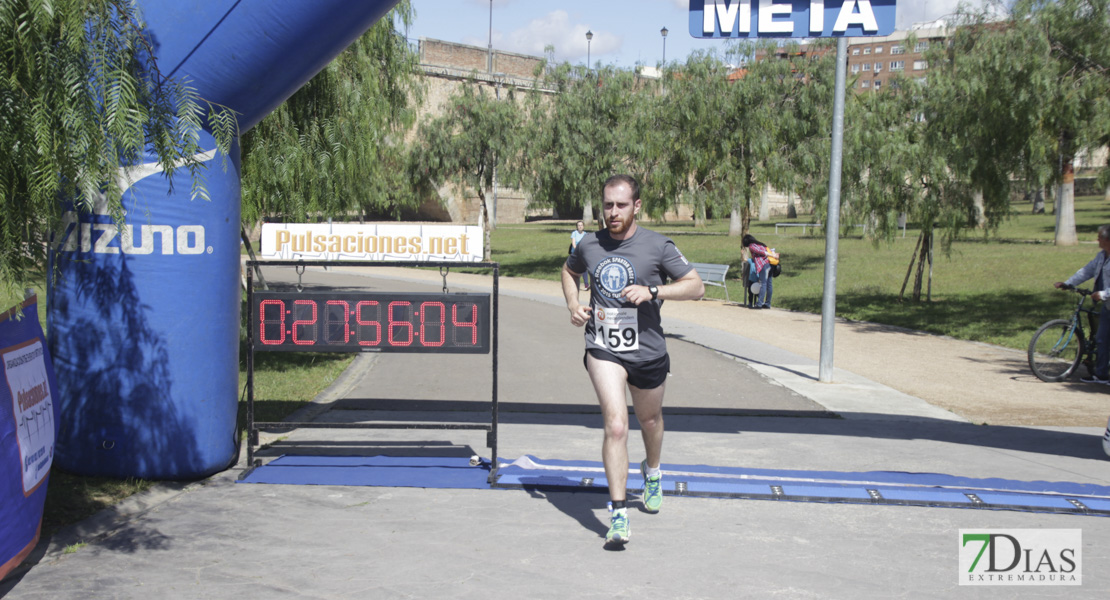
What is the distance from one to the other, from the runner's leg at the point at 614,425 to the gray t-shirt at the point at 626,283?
133 mm

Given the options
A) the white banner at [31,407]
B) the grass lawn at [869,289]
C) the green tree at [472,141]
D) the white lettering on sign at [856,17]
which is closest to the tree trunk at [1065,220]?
the grass lawn at [869,289]

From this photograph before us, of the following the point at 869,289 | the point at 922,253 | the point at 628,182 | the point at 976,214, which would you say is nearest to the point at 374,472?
the point at 628,182

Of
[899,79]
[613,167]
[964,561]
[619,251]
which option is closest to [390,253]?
[619,251]

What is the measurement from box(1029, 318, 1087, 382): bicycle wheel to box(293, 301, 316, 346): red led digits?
8747 mm

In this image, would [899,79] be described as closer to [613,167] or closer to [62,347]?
[613,167]

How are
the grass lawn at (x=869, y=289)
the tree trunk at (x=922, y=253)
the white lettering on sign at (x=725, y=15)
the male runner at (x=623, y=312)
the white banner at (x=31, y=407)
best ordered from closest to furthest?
1. the white banner at (x=31, y=407)
2. the male runner at (x=623, y=312)
3. the white lettering on sign at (x=725, y=15)
4. the grass lawn at (x=869, y=289)
5. the tree trunk at (x=922, y=253)

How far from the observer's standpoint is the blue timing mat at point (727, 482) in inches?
236

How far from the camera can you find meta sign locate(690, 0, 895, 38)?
801 centimetres

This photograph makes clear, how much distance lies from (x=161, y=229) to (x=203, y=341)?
0.77 metres

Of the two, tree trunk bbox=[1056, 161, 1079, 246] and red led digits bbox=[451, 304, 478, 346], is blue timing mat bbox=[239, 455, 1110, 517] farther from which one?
tree trunk bbox=[1056, 161, 1079, 246]

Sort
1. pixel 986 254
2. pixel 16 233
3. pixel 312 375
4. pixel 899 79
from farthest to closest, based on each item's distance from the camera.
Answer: pixel 986 254 < pixel 899 79 < pixel 312 375 < pixel 16 233

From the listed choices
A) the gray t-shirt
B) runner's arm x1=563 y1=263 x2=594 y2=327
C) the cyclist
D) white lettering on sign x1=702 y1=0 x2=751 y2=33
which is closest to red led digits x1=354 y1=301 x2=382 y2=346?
runner's arm x1=563 y1=263 x2=594 y2=327

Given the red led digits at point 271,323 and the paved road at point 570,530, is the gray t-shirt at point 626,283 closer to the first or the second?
the paved road at point 570,530

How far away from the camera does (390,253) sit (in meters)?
6.30
